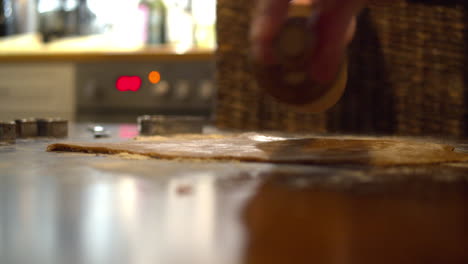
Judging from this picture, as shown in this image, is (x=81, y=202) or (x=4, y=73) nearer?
(x=81, y=202)

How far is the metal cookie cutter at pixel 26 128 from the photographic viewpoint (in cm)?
93

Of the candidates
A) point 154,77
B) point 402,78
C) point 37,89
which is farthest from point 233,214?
point 37,89

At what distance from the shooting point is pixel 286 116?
1.35 m

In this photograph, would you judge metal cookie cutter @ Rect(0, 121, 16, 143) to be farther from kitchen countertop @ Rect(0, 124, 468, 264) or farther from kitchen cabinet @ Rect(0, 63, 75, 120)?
kitchen cabinet @ Rect(0, 63, 75, 120)

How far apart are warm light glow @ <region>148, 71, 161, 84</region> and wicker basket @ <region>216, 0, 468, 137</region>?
2.48 feet

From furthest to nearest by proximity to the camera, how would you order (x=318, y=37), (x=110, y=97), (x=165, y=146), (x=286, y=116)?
(x=110, y=97)
(x=286, y=116)
(x=165, y=146)
(x=318, y=37)

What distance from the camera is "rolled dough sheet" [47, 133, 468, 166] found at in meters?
0.58

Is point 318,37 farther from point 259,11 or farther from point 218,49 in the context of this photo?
point 218,49

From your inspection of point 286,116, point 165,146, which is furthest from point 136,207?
point 286,116

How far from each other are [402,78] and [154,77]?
3.53ft

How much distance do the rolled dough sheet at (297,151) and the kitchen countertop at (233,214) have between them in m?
0.03

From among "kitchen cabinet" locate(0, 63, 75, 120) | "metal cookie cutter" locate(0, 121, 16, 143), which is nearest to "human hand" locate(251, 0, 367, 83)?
"metal cookie cutter" locate(0, 121, 16, 143)

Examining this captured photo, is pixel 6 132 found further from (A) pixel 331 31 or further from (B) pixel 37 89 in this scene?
(B) pixel 37 89

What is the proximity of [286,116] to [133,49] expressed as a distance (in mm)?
1068
